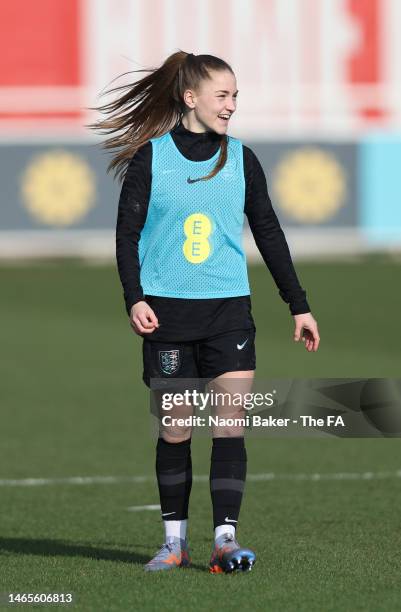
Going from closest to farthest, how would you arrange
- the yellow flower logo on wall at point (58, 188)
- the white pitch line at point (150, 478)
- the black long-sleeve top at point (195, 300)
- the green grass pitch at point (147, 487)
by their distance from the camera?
the green grass pitch at point (147, 487)
the black long-sleeve top at point (195, 300)
the white pitch line at point (150, 478)
the yellow flower logo on wall at point (58, 188)

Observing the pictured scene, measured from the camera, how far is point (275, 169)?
25.5 meters

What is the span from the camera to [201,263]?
6066mm

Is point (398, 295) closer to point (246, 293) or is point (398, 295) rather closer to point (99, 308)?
point (99, 308)

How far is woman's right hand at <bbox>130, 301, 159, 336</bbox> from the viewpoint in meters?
5.84

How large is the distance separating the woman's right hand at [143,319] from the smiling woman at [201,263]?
103 mm

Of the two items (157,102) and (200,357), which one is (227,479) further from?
(157,102)

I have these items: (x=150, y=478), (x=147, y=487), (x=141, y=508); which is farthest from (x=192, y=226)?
(x=150, y=478)

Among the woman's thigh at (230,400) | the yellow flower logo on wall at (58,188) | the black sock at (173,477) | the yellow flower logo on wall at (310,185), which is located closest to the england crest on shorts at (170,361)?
the woman's thigh at (230,400)

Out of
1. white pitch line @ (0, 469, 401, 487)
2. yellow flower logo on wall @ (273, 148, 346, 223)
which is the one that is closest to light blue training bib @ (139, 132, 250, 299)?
white pitch line @ (0, 469, 401, 487)

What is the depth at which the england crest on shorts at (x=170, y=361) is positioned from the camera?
6.06 m

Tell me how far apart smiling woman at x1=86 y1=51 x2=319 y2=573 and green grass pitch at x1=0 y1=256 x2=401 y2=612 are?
416 mm

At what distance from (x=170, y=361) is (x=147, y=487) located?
3032 millimetres

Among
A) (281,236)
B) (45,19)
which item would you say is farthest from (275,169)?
(281,236)

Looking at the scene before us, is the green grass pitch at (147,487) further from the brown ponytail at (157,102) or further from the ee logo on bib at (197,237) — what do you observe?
the brown ponytail at (157,102)
